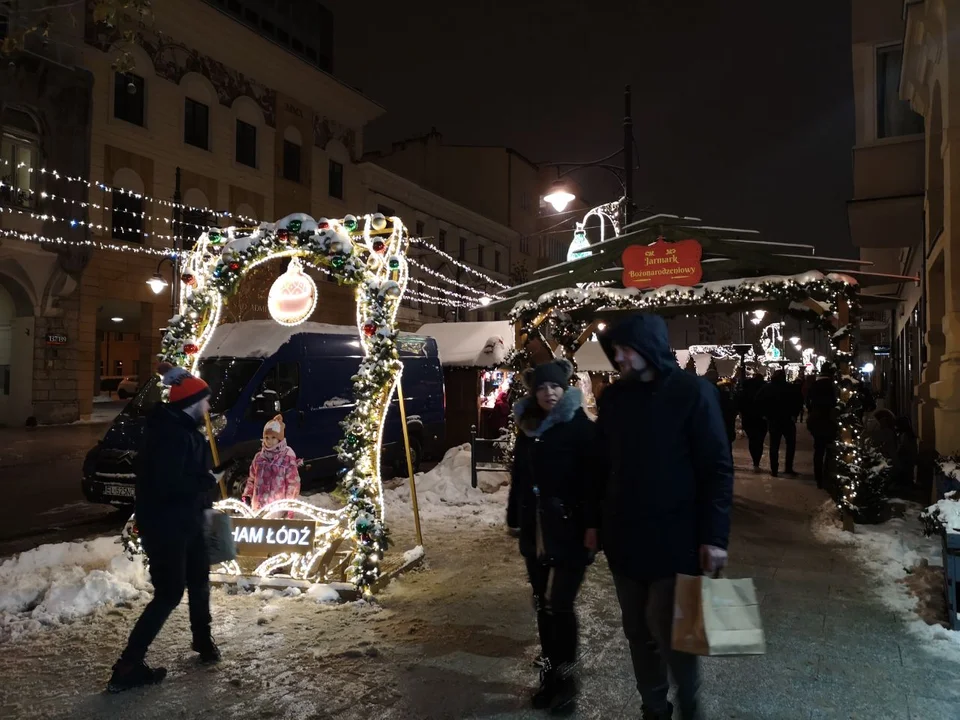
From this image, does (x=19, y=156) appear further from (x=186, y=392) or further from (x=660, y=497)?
(x=660, y=497)

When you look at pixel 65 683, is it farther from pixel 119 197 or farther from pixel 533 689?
pixel 119 197

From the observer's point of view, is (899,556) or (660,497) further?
(899,556)

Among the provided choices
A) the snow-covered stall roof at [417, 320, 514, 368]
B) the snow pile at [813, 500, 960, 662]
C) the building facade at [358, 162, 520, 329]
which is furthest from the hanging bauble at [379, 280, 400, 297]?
the building facade at [358, 162, 520, 329]

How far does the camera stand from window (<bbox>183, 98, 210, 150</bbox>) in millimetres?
27219

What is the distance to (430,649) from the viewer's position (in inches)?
197

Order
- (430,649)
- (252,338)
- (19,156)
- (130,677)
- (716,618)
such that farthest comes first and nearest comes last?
(19,156) → (252,338) → (430,649) → (130,677) → (716,618)

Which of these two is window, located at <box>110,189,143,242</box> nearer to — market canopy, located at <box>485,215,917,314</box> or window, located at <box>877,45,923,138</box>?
market canopy, located at <box>485,215,917,314</box>

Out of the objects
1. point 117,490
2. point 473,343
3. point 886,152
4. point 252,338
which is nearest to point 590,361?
point 473,343

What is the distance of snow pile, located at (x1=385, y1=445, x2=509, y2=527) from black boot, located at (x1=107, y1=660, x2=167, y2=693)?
16.7 ft

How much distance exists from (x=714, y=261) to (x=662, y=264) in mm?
684

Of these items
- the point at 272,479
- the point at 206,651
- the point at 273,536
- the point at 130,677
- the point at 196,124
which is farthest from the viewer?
the point at 196,124

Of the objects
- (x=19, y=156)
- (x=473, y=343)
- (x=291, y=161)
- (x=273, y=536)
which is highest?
(x=291, y=161)

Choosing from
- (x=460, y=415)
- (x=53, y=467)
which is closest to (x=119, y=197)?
(x=53, y=467)

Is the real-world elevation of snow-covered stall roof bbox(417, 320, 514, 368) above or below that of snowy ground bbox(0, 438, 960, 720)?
above
